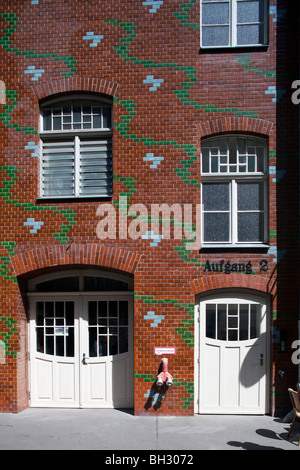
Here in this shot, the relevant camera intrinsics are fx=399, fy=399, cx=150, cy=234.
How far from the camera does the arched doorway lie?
7918 millimetres

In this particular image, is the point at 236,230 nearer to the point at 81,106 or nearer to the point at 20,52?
the point at 81,106

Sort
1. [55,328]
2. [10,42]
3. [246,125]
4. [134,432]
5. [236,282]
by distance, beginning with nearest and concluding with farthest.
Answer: [134,432]
[236,282]
[246,125]
[10,42]
[55,328]

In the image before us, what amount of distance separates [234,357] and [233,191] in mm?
3161

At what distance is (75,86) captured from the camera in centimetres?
772

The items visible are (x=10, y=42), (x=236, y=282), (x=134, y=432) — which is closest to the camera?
(x=134, y=432)

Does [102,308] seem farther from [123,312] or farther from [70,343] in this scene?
[70,343]

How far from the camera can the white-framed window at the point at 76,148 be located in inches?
310

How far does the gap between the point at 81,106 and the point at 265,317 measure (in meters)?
5.47

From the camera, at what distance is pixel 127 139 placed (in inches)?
302

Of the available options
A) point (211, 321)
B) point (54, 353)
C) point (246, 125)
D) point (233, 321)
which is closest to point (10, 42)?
point (246, 125)

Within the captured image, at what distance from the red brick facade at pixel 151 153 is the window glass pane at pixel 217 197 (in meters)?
0.29

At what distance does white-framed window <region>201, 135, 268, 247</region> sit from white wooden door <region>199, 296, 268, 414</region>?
1.29 metres

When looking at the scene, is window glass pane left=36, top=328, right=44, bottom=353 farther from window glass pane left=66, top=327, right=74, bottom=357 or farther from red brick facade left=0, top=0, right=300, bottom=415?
window glass pane left=66, top=327, right=74, bottom=357

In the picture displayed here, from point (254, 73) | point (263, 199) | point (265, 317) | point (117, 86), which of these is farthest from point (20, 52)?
point (265, 317)
